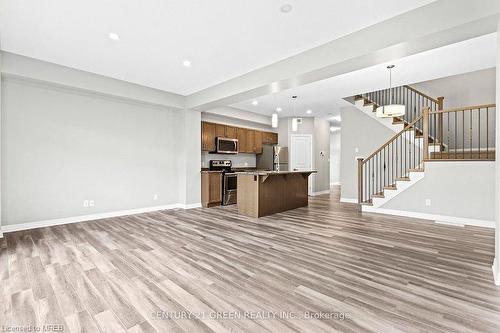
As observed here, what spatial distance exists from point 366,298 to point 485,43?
167 inches

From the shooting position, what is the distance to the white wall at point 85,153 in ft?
13.9

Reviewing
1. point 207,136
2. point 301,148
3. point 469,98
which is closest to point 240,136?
point 207,136

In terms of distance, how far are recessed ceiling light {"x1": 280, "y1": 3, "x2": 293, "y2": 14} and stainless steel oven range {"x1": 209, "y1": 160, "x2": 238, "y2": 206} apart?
15.5ft

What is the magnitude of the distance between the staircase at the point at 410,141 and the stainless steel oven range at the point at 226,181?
3.50 meters

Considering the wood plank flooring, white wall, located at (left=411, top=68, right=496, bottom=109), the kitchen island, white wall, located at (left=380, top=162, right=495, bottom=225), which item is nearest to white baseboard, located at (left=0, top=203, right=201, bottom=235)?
the wood plank flooring

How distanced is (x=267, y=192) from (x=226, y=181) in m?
1.88

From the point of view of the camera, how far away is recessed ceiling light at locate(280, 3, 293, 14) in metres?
2.73

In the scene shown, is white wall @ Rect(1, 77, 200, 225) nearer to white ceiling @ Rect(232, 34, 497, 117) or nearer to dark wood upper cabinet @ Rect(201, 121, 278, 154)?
dark wood upper cabinet @ Rect(201, 121, 278, 154)

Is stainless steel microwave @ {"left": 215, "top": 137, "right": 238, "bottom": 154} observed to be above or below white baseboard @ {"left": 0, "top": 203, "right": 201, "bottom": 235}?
above

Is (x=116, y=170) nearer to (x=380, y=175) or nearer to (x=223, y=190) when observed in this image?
(x=223, y=190)

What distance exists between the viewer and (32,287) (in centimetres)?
228

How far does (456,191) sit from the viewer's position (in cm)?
477

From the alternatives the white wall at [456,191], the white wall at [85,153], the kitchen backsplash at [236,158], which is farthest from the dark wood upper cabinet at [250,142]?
the white wall at [456,191]

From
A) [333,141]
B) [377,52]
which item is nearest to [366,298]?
[377,52]
